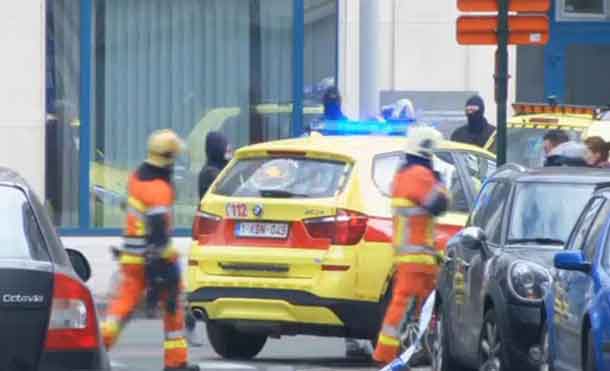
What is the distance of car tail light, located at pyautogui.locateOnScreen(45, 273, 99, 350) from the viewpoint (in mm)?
9375

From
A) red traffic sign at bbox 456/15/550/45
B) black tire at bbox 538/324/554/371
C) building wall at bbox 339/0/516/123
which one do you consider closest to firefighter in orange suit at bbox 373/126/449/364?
black tire at bbox 538/324/554/371

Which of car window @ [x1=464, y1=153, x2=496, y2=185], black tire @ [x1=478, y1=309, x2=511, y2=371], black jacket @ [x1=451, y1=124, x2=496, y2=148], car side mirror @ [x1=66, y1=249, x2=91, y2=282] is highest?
car side mirror @ [x1=66, y1=249, x2=91, y2=282]

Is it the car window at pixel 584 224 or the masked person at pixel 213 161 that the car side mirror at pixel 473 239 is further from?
the masked person at pixel 213 161

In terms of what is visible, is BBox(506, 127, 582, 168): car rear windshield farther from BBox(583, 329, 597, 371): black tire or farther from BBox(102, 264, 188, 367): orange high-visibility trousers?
BBox(583, 329, 597, 371): black tire

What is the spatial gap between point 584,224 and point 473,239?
1483 mm

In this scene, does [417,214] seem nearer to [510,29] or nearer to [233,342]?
[233,342]


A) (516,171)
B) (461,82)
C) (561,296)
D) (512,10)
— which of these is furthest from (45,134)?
(561,296)

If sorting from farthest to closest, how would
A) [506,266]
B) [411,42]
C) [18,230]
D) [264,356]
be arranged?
[411,42] < [264,356] < [506,266] < [18,230]

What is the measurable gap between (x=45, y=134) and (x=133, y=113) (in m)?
1.43

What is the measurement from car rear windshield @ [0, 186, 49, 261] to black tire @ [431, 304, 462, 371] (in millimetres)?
5865

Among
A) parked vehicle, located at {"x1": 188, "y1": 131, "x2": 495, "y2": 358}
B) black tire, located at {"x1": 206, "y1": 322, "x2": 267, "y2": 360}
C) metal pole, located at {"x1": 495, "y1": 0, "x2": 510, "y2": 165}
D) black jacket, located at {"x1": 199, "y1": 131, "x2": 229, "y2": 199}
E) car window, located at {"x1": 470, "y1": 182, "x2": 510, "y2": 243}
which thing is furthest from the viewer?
black jacket, located at {"x1": 199, "y1": 131, "x2": 229, "y2": 199}

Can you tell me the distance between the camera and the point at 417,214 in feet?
46.9

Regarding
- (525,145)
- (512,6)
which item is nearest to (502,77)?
(512,6)

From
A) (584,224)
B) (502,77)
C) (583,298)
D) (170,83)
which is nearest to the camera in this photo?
(583,298)
